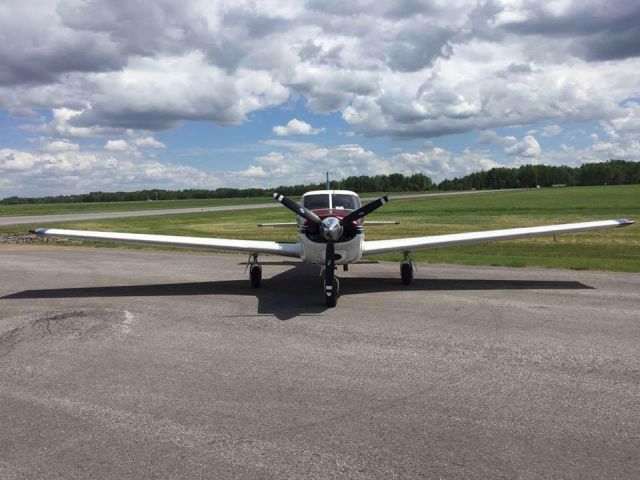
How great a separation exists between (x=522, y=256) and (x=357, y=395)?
15.1m

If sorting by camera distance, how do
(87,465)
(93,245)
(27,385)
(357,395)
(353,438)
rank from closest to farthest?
(87,465) → (353,438) → (357,395) → (27,385) → (93,245)

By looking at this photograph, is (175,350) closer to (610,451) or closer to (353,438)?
(353,438)

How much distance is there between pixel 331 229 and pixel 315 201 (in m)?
2.48

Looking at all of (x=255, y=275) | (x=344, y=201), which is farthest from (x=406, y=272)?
(x=255, y=275)

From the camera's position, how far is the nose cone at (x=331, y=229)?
10.8 meters

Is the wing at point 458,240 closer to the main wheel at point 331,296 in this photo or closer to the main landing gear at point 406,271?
the main landing gear at point 406,271

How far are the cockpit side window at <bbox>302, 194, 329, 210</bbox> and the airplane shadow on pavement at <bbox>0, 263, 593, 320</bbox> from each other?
6.89 ft

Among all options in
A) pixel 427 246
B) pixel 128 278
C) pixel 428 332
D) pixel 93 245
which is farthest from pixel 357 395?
pixel 93 245

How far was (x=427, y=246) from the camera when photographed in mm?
A: 13672

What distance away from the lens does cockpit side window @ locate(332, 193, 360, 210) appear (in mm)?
12984

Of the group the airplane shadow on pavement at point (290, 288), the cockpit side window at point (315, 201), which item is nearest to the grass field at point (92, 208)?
the airplane shadow on pavement at point (290, 288)

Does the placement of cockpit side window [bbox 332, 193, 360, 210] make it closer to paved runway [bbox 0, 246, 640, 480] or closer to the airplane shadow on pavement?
the airplane shadow on pavement

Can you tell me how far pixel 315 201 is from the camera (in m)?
13.1

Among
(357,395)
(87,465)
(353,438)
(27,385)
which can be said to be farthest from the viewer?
(27,385)
